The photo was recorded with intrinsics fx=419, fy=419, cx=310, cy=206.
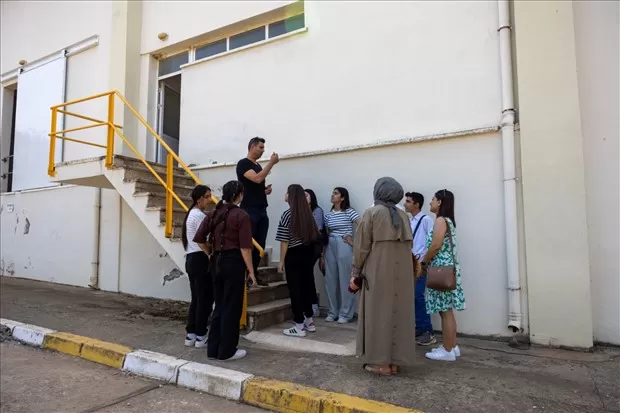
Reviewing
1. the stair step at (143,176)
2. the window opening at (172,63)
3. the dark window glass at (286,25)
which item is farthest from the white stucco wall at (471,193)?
the window opening at (172,63)

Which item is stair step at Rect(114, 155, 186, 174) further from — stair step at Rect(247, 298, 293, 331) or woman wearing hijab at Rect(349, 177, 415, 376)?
woman wearing hijab at Rect(349, 177, 415, 376)

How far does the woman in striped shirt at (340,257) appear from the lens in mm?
5434

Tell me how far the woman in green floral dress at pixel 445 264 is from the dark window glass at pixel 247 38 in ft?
15.6

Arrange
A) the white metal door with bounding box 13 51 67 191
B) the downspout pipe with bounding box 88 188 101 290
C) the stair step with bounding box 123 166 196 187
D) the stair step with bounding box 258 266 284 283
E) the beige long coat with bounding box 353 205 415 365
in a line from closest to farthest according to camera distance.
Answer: the beige long coat with bounding box 353 205 415 365 < the stair step with bounding box 258 266 284 283 < the stair step with bounding box 123 166 196 187 < the downspout pipe with bounding box 88 188 101 290 < the white metal door with bounding box 13 51 67 191

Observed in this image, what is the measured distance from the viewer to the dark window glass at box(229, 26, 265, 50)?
7.28 m

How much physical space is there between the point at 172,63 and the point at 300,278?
19.4ft

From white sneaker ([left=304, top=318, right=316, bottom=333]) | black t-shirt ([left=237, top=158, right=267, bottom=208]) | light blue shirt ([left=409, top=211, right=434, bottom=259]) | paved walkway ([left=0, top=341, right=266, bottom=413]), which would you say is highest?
black t-shirt ([left=237, top=158, right=267, bottom=208])

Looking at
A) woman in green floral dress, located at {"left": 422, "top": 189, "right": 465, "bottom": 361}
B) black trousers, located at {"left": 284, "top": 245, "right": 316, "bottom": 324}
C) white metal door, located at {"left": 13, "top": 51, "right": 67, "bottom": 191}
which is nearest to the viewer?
woman in green floral dress, located at {"left": 422, "top": 189, "right": 465, "bottom": 361}

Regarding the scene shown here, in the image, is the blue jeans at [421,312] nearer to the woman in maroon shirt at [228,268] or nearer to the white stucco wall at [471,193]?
the white stucco wall at [471,193]

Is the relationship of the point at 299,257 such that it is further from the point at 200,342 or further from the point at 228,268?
the point at 200,342

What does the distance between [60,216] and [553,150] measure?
9230 mm

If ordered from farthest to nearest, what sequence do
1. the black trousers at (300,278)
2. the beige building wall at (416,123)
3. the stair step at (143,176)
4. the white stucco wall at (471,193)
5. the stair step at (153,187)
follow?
the stair step at (143,176) → the stair step at (153,187) → the white stucco wall at (471,193) → the black trousers at (300,278) → the beige building wall at (416,123)

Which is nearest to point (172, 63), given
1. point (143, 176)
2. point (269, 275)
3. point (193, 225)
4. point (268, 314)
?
point (143, 176)

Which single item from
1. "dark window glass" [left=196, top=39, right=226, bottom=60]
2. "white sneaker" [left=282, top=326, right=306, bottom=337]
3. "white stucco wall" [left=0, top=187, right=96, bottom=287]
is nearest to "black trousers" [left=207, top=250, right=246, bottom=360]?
"white sneaker" [left=282, top=326, right=306, bottom=337]
